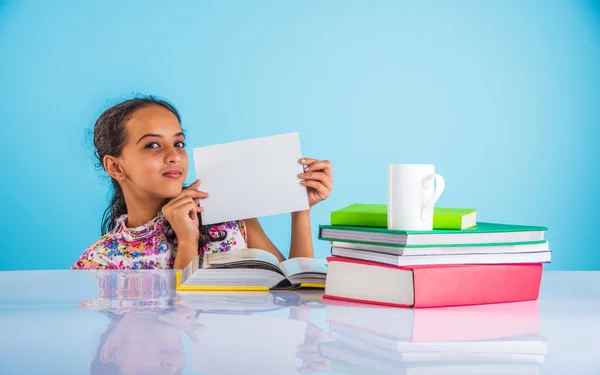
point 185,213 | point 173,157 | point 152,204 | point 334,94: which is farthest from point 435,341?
point 334,94

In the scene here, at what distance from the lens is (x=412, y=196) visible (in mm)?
992

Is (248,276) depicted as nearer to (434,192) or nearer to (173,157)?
(434,192)

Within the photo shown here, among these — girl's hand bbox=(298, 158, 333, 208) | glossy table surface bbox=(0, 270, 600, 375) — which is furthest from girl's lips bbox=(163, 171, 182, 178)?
glossy table surface bbox=(0, 270, 600, 375)

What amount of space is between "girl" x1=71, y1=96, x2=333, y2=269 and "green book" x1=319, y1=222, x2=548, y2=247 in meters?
0.79

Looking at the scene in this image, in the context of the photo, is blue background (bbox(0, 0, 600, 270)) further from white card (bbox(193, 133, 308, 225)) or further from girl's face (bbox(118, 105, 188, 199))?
white card (bbox(193, 133, 308, 225))

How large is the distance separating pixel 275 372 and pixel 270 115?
4173mm

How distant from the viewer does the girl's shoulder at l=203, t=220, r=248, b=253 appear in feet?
6.85

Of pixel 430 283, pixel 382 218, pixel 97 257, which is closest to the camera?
pixel 430 283

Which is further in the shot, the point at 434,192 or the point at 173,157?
the point at 173,157

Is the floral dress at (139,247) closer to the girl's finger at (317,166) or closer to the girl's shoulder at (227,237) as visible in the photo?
the girl's shoulder at (227,237)

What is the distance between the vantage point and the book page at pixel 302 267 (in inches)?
44.9

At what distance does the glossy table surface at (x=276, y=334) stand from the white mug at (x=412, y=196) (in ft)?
0.42

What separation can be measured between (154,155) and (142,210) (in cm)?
19

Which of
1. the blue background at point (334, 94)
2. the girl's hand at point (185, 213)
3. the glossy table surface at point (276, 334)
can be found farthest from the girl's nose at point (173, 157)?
the blue background at point (334, 94)
